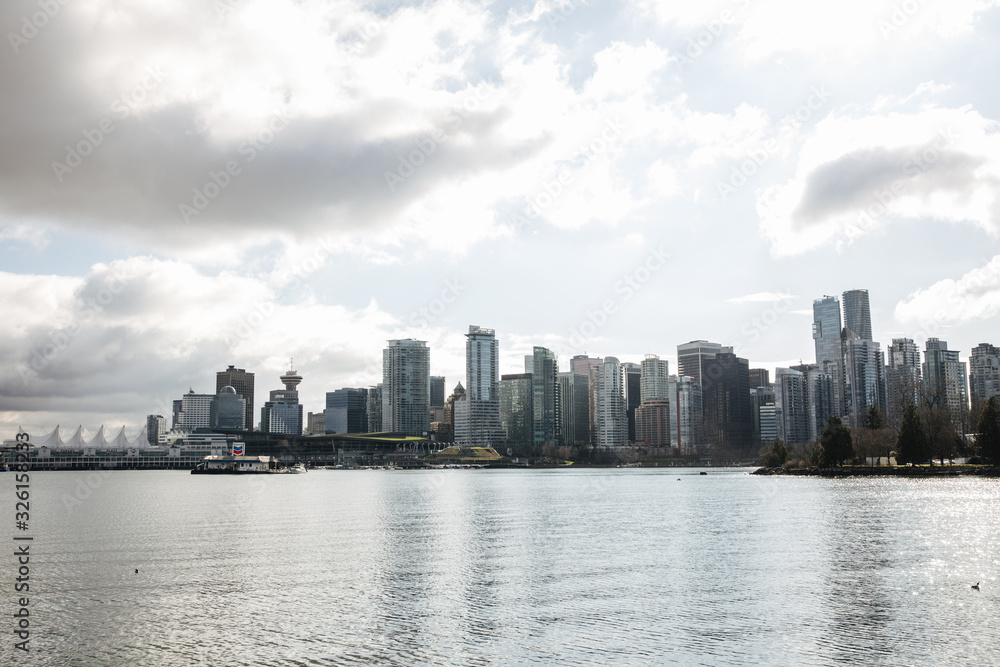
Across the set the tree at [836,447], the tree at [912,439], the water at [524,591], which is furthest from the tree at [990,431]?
the water at [524,591]

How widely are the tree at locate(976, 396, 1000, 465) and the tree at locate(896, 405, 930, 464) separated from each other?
396 inches

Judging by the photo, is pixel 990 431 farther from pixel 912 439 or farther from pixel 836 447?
pixel 836 447

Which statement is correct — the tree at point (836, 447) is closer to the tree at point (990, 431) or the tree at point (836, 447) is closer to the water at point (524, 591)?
the tree at point (990, 431)

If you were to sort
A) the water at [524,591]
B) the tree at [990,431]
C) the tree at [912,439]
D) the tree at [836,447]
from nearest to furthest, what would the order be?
the water at [524,591] → the tree at [990,431] → the tree at [912,439] → the tree at [836,447]

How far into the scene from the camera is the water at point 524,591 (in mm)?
32719

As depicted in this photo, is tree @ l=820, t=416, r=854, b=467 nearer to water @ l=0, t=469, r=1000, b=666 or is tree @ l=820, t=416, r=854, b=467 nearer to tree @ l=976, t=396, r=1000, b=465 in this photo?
tree @ l=976, t=396, r=1000, b=465

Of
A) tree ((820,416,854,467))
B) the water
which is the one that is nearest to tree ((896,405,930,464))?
tree ((820,416,854,467))

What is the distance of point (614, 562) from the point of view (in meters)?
53.6

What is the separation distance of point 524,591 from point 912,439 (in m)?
141

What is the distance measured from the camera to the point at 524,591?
44156mm

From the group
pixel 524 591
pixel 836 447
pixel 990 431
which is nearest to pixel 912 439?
pixel 990 431

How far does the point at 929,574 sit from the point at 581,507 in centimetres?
6171

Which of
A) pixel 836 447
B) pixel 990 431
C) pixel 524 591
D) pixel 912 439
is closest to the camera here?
pixel 524 591

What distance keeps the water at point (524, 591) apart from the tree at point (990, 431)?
7644cm
